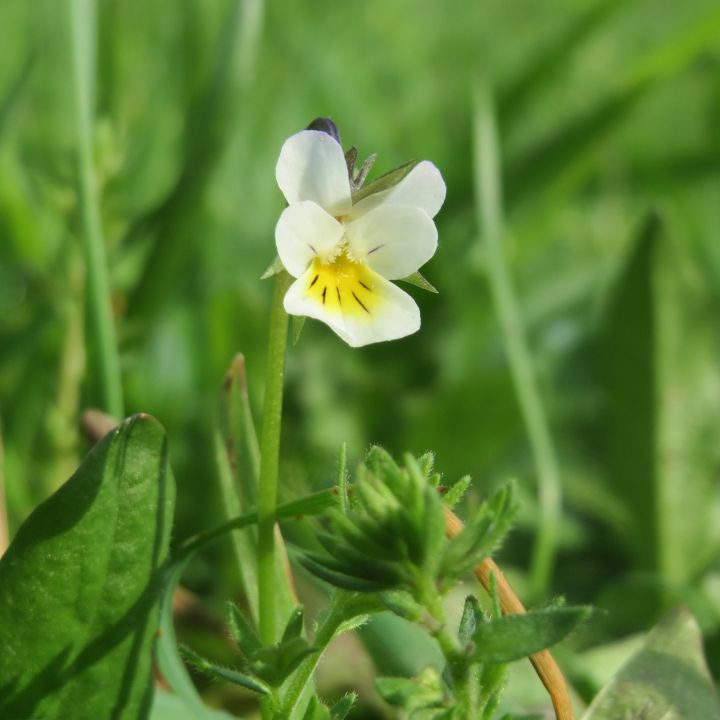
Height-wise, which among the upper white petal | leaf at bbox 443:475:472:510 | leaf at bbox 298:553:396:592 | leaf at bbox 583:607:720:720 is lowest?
leaf at bbox 583:607:720:720

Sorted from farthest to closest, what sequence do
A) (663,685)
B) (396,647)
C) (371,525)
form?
(396,647) < (663,685) < (371,525)

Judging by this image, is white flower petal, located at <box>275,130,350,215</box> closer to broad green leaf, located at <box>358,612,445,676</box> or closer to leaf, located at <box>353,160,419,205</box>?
leaf, located at <box>353,160,419,205</box>

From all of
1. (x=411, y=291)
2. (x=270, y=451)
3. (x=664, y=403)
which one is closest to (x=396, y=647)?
(x=270, y=451)

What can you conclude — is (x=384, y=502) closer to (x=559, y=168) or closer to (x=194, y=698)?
(x=194, y=698)

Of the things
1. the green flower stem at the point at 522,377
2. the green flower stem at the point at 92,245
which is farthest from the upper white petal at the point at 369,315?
the green flower stem at the point at 522,377

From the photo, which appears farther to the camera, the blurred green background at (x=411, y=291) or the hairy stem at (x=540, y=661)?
the blurred green background at (x=411, y=291)

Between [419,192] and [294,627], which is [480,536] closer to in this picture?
[294,627]

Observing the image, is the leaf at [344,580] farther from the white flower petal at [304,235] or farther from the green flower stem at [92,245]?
the green flower stem at [92,245]

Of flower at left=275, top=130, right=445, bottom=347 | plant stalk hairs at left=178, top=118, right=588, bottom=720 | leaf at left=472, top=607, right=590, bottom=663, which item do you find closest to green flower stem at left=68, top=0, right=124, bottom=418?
plant stalk hairs at left=178, top=118, right=588, bottom=720
